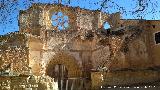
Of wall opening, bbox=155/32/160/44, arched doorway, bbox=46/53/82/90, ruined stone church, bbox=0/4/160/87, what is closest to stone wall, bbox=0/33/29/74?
ruined stone church, bbox=0/4/160/87

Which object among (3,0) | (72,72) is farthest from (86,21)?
(3,0)

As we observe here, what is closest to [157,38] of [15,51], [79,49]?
[79,49]

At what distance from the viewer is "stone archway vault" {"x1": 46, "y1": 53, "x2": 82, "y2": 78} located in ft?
77.1

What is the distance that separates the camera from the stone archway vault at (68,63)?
2350 cm

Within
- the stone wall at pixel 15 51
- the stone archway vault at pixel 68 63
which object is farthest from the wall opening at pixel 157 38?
the stone wall at pixel 15 51

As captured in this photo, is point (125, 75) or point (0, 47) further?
point (0, 47)

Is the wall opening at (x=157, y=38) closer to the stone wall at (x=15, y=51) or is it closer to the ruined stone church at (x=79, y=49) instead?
the ruined stone church at (x=79, y=49)

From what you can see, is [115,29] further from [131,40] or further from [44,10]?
[44,10]

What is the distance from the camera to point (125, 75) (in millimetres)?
15727

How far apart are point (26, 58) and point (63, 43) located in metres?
4.03

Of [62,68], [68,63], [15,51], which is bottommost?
[62,68]

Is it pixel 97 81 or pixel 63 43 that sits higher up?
A: pixel 63 43

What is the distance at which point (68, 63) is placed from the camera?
23953mm

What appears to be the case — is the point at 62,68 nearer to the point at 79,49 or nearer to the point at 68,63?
the point at 68,63
